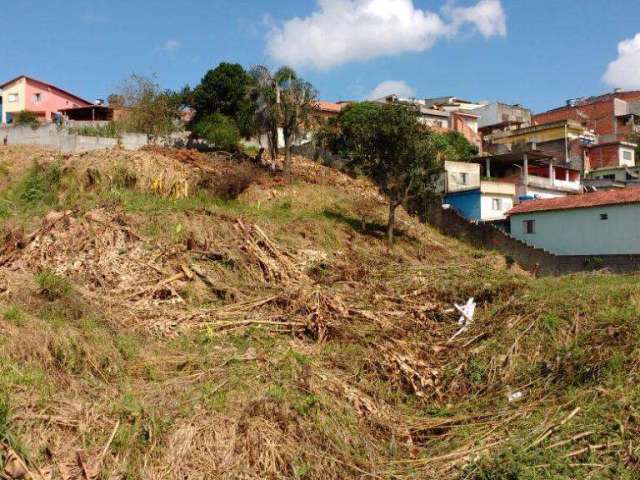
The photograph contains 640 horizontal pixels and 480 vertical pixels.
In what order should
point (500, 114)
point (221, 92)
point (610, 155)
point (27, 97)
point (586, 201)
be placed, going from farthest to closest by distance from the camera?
point (500, 114)
point (610, 155)
point (27, 97)
point (221, 92)
point (586, 201)

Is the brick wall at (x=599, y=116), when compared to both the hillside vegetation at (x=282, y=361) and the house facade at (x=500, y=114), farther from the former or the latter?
the hillside vegetation at (x=282, y=361)

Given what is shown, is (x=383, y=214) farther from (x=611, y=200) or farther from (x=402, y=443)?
(x=402, y=443)

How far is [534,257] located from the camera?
790 inches

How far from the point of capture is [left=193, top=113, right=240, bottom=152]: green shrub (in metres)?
23.4

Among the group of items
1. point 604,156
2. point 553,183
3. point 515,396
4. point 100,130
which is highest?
point 604,156

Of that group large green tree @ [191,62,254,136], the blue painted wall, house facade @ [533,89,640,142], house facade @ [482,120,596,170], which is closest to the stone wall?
the blue painted wall

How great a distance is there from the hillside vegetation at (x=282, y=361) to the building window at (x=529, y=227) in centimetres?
1087

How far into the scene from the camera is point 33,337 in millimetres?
A: 6531

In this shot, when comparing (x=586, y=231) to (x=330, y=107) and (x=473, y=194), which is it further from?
(x=330, y=107)

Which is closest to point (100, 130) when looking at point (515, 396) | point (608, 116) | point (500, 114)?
point (515, 396)

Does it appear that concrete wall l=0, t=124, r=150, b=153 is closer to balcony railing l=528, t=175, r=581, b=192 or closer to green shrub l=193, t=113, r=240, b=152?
green shrub l=193, t=113, r=240, b=152

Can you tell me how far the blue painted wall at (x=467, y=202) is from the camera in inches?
988

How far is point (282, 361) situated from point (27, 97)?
37.1 meters

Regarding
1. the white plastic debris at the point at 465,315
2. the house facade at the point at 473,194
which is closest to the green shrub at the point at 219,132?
the house facade at the point at 473,194
